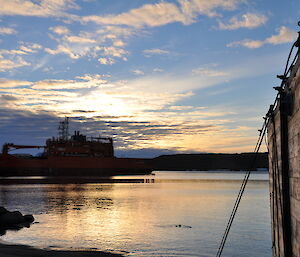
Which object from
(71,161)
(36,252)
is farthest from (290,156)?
(71,161)

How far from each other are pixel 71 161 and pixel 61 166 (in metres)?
3.10

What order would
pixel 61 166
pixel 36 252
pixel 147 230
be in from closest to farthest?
pixel 36 252
pixel 147 230
pixel 61 166

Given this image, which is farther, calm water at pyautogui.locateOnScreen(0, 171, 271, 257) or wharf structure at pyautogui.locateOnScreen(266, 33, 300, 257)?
calm water at pyautogui.locateOnScreen(0, 171, 271, 257)

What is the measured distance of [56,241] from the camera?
17141 mm

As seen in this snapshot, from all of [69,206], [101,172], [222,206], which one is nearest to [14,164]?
[101,172]

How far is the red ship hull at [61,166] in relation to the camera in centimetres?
9225

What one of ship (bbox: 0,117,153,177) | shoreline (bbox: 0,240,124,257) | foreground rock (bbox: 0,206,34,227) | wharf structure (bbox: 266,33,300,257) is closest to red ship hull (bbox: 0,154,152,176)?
ship (bbox: 0,117,153,177)

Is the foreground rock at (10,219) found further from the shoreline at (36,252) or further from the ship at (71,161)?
the ship at (71,161)

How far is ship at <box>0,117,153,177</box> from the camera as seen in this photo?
93.2 meters

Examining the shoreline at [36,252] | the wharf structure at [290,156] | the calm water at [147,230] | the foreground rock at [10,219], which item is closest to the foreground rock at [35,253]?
the shoreline at [36,252]

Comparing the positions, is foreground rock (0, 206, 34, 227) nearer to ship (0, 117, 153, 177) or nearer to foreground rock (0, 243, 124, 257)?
foreground rock (0, 243, 124, 257)

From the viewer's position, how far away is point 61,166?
313 feet

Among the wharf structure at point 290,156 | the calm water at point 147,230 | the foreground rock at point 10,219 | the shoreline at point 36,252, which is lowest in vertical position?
the calm water at point 147,230

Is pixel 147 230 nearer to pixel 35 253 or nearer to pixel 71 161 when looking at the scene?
pixel 35 253
